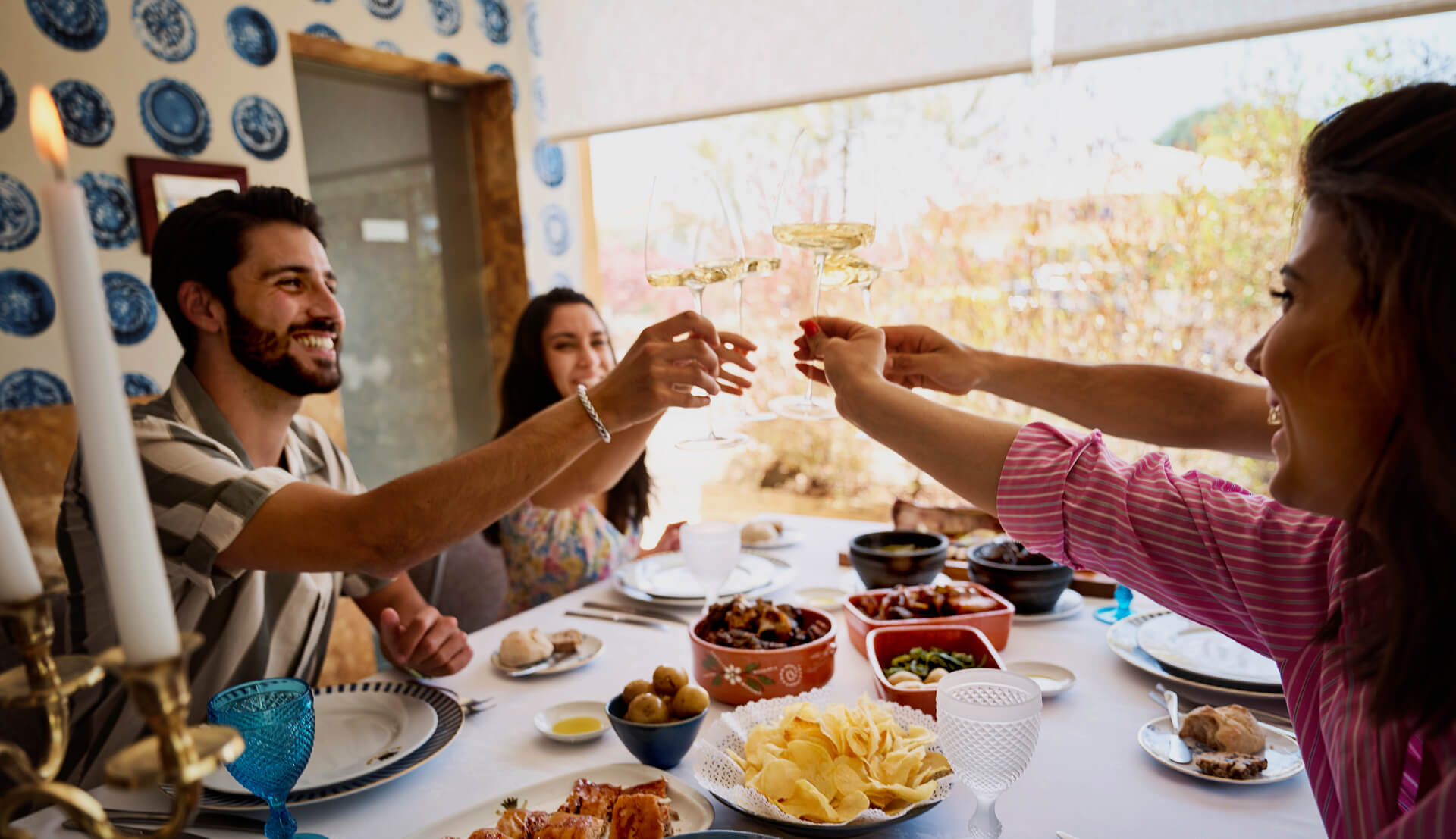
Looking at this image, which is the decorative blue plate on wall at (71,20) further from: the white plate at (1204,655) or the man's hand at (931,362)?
the white plate at (1204,655)

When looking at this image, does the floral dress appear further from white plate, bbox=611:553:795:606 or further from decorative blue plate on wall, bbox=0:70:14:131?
decorative blue plate on wall, bbox=0:70:14:131

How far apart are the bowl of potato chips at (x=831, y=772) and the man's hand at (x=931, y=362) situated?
0.62 m

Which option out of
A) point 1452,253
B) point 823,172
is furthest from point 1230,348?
point 1452,253

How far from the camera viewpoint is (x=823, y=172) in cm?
118

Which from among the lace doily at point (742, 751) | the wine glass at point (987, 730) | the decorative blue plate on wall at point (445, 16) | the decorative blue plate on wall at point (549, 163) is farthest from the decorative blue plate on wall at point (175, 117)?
the wine glass at point (987, 730)

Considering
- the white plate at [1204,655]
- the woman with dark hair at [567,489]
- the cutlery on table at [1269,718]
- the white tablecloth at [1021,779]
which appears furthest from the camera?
the woman with dark hair at [567,489]

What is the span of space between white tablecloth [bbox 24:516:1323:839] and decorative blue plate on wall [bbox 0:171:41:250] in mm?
1820

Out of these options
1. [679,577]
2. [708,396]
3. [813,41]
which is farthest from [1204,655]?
[813,41]

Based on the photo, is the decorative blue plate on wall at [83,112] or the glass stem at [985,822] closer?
the glass stem at [985,822]

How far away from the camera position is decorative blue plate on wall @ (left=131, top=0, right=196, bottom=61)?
246 centimetres

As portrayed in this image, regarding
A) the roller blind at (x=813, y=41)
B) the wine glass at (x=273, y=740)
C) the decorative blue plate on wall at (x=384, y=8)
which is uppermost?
the decorative blue plate on wall at (x=384, y=8)

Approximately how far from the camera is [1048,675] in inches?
49.3

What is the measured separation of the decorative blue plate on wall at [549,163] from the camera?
3.73m

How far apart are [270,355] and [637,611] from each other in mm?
783
